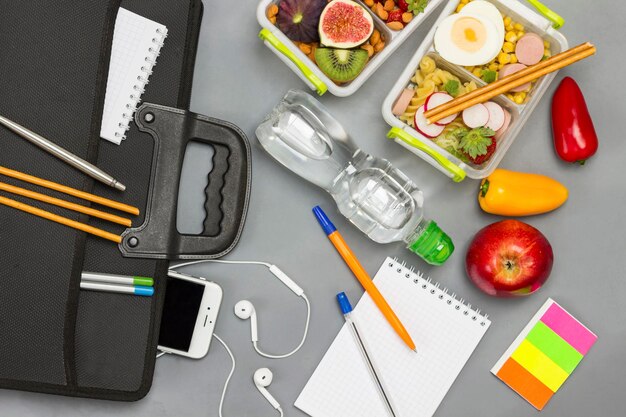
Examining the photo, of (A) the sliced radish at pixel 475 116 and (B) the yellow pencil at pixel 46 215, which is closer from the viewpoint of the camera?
(B) the yellow pencil at pixel 46 215

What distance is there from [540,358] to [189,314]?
55 centimetres

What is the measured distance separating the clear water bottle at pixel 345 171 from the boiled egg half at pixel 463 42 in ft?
0.62

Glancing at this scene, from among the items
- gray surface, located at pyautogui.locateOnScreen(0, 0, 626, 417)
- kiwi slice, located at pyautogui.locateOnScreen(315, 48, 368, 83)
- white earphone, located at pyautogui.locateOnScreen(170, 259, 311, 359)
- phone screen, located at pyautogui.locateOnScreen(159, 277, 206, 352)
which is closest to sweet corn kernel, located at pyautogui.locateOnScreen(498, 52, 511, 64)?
gray surface, located at pyautogui.locateOnScreen(0, 0, 626, 417)

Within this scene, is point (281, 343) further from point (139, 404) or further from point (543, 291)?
point (543, 291)

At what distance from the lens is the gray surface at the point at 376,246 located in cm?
104

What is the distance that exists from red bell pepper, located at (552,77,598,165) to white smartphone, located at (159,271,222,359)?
58 centimetres

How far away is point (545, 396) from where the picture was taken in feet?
3.53

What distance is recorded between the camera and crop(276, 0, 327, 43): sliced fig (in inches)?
39.4

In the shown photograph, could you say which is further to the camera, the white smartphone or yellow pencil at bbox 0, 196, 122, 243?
the white smartphone

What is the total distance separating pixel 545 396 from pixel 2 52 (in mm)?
938

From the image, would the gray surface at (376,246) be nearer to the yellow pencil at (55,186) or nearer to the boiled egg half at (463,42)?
the boiled egg half at (463,42)

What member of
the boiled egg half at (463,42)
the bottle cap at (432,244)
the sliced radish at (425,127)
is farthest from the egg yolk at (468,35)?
the bottle cap at (432,244)

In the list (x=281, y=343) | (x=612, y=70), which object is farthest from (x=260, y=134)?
(x=612, y=70)

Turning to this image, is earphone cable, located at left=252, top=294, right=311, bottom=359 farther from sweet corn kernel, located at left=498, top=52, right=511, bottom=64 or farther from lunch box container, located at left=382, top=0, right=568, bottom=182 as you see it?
sweet corn kernel, located at left=498, top=52, right=511, bottom=64
